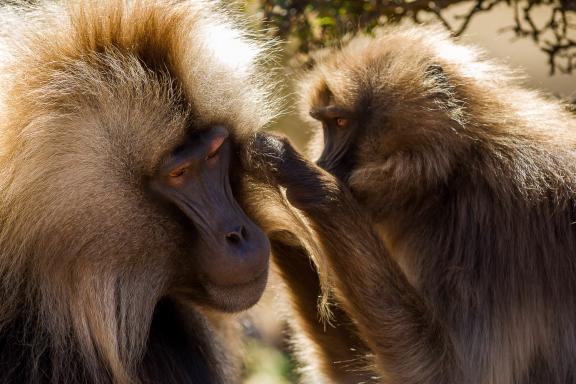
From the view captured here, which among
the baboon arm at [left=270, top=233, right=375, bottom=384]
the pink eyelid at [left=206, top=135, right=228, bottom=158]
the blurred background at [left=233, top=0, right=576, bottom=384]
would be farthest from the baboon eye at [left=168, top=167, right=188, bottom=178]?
the blurred background at [left=233, top=0, right=576, bottom=384]

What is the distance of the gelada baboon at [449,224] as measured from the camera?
3.63 m

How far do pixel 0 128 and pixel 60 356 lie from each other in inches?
30.8

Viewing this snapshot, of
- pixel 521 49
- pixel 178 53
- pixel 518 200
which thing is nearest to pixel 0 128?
pixel 178 53

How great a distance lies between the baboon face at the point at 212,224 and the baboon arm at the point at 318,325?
697 millimetres

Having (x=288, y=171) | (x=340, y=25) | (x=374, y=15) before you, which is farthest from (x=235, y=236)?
(x=374, y=15)

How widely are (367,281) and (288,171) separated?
1.78 feet

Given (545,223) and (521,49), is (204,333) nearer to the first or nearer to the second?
(545,223)

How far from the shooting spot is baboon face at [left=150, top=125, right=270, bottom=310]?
3.03 metres

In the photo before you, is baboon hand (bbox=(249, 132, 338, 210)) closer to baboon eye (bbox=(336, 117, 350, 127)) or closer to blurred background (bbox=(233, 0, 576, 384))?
baboon eye (bbox=(336, 117, 350, 127))

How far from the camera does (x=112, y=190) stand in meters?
2.96

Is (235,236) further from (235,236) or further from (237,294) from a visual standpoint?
(237,294)

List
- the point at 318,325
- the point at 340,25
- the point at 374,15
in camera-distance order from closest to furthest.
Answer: the point at 318,325
the point at 340,25
the point at 374,15

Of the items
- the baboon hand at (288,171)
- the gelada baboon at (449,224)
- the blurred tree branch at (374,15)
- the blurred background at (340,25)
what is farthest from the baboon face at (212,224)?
the blurred tree branch at (374,15)

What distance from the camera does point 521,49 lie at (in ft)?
29.4
